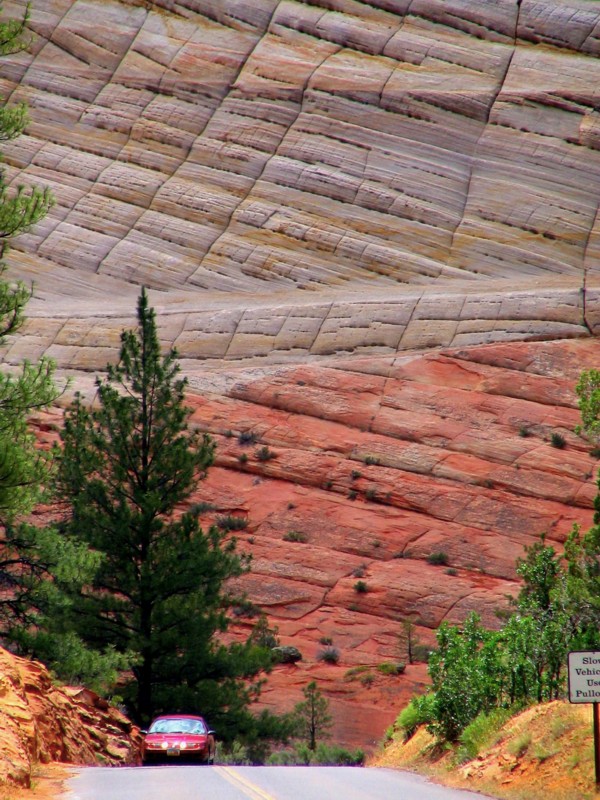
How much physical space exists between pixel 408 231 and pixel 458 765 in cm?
3923

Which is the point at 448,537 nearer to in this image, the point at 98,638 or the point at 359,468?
the point at 359,468

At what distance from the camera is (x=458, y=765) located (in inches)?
651

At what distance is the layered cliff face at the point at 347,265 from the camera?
121 feet

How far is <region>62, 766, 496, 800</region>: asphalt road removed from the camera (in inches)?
474

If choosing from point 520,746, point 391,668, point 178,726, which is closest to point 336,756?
point 391,668

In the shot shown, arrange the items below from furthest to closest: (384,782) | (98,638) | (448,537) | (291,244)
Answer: (291,244) → (448,537) → (98,638) → (384,782)

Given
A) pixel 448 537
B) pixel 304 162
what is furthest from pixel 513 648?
pixel 304 162

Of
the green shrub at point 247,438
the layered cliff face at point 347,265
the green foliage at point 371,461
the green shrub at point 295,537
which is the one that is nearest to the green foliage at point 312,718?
the layered cliff face at point 347,265

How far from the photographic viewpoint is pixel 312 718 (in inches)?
1134

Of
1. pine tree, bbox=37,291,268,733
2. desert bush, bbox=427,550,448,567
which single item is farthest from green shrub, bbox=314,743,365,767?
desert bush, bbox=427,550,448,567

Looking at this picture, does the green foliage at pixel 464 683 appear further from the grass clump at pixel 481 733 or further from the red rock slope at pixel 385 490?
the red rock slope at pixel 385 490

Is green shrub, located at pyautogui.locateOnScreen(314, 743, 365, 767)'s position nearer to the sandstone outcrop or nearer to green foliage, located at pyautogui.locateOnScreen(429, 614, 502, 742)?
the sandstone outcrop

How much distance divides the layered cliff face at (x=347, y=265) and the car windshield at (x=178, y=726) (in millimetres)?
12352

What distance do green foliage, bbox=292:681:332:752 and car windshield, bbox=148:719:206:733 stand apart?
33.4ft
